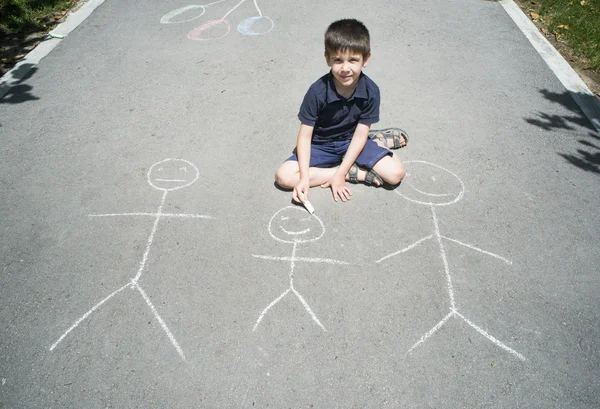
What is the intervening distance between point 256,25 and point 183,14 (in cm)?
109

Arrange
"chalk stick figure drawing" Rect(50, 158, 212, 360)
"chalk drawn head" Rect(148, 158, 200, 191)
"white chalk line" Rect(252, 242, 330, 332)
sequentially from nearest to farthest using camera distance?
"white chalk line" Rect(252, 242, 330, 332), "chalk stick figure drawing" Rect(50, 158, 212, 360), "chalk drawn head" Rect(148, 158, 200, 191)

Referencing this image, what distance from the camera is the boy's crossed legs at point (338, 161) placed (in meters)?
2.67

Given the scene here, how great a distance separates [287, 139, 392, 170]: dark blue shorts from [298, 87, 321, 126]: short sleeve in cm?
26

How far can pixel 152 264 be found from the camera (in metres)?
2.34

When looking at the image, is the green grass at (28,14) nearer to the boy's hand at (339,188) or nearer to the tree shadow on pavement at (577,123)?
the boy's hand at (339,188)

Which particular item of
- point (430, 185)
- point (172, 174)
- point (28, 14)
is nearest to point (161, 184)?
point (172, 174)

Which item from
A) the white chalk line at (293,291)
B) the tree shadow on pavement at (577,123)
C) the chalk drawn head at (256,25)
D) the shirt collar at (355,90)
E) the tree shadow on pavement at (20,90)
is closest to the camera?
the white chalk line at (293,291)

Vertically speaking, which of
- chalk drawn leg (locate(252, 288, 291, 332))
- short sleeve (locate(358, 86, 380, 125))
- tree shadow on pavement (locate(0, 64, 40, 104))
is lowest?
chalk drawn leg (locate(252, 288, 291, 332))

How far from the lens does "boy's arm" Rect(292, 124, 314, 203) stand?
8.41 ft

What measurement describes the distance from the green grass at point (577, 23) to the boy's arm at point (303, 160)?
11.7ft

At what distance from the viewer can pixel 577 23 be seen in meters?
4.65

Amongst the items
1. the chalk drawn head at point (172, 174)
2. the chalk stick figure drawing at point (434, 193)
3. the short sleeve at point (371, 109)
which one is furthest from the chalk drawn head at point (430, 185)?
the chalk drawn head at point (172, 174)

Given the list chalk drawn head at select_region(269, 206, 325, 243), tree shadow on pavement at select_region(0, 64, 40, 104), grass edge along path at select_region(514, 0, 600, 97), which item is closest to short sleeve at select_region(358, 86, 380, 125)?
chalk drawn head at select_region(269, 206, 325, 243)

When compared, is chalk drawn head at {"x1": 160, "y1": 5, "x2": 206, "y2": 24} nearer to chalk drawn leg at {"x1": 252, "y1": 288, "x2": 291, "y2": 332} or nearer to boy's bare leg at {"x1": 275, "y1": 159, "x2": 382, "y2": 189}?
boy's bare leg at {"x1": 275, "y1": 159, "x2": 382, "y2": 189}
